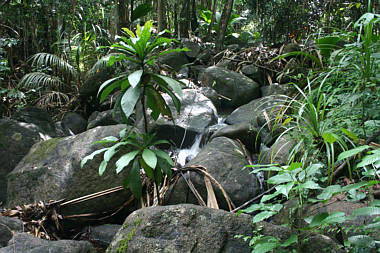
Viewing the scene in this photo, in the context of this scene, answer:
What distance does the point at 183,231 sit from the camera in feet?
5.85

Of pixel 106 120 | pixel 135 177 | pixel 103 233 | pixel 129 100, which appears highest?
pixel 129 100

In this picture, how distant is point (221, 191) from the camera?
289cm

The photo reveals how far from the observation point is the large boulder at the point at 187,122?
171 inches

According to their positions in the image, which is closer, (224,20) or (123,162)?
(123,162)

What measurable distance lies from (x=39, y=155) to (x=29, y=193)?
1.57ft

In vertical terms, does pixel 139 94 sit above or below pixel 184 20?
below

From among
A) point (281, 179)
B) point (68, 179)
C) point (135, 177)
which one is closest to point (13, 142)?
point (68, 179)

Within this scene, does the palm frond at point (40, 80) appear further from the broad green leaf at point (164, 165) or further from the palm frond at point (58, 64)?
the broad green leaf at point (164, 165)

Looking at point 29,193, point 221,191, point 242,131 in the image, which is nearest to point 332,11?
point 242,131

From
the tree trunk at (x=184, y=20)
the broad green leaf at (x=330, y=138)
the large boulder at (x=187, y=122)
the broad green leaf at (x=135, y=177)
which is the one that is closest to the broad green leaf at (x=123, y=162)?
the broad green leaf at (x=135, y=177)

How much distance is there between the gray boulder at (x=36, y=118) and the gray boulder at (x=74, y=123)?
453mm

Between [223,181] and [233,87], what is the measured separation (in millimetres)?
3035

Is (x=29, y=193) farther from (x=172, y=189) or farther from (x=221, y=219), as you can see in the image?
(x=221, y=219)

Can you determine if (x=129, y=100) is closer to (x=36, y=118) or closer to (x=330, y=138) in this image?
(x=330, y=138)
